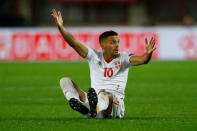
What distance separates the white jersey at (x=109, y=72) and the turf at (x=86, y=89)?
595 millimetres

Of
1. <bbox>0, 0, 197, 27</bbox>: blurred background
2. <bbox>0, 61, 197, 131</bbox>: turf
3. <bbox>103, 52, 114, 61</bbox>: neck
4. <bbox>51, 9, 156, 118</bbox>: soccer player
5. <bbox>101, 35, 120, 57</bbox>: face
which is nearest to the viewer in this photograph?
<bbox>0, 61, 197, 131</bbox>: turf

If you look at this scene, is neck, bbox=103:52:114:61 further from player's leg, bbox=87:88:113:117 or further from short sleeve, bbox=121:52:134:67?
player's leg, bbox=87:88:113:117

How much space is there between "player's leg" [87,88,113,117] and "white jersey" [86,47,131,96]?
1.06ft

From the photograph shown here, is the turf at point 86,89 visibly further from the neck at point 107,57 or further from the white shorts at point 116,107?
the neck at point 107,57

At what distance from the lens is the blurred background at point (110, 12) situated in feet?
138

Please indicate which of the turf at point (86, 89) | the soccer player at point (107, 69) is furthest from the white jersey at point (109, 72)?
the turf at point (86, 89)

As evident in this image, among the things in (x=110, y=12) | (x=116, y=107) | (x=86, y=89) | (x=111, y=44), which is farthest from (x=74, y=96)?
(x=110, y=12)

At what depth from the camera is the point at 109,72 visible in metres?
10.8

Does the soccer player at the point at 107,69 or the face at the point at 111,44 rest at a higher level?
the face at the point at 111,44

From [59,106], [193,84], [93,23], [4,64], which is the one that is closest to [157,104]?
[59,106]

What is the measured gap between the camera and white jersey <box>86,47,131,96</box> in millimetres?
10750

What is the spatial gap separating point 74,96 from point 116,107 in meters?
0.75

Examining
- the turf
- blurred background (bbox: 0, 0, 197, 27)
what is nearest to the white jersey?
the turf

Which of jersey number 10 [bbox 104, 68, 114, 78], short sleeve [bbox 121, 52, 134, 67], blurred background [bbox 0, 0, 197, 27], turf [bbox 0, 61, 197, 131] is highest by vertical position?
blurred background [bbox 0, 0, 197, 27]
